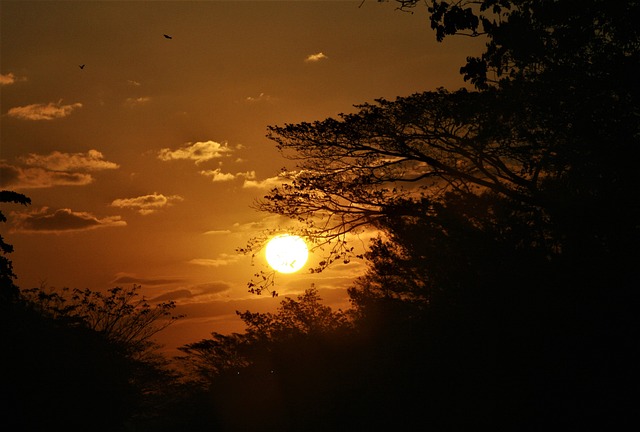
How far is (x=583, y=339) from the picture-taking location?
17.3m

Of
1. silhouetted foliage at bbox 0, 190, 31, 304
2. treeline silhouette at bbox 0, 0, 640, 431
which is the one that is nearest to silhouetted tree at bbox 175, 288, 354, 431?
treeline silhouette at bbox 0, 0, 640, 431

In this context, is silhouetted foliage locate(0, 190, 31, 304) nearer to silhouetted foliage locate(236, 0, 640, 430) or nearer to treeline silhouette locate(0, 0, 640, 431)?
treeline silhouette locate(0, 0, 640, 431)

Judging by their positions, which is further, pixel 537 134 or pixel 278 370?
pixel 278 370

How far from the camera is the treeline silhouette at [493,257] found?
1620 cm

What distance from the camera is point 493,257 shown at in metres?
20.1

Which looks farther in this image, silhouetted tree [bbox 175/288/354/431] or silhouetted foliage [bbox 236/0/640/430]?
silhouetted tree [bbox 175/288/354/431]

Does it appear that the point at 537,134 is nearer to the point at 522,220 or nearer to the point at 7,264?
the point at 522,220

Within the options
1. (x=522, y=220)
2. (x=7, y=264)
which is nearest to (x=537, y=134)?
(x=522, y=220)

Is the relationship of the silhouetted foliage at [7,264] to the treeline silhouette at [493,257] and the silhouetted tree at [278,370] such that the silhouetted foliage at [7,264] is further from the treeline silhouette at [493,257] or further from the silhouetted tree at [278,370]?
the silhouetted tree at [278,370]

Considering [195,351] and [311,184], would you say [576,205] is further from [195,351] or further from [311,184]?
[195,351]

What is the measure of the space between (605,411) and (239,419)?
24.0 metres

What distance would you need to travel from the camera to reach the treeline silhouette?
16.2 meters

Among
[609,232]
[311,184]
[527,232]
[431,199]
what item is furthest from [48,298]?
[609,232]

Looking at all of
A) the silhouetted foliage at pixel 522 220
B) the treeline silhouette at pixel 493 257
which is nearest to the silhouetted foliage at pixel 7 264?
the treeline silhouette at pixel 493 257
